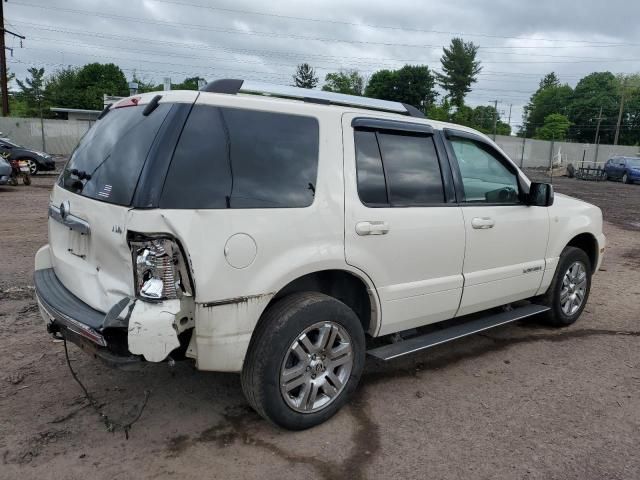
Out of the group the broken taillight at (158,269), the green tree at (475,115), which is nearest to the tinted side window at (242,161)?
the broken taillight at (158,269)

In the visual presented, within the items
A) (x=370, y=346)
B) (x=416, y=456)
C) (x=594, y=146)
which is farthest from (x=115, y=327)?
(x=594, y=146)

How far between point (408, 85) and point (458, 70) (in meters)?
11.1

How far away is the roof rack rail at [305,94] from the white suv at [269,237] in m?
0.01

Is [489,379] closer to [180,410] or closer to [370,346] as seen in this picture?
[370,346]

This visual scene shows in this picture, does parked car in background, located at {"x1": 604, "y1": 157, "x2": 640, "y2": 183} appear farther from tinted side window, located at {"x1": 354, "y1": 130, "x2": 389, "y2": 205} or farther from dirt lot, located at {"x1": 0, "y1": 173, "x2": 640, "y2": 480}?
tinted side window, located at {"x1": 354, "y1": 130, "x2": 389, "y2": 205}

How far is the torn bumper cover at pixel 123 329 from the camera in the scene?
2580 mm

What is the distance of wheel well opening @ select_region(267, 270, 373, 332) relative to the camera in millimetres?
3309

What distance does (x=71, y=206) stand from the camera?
3240 mm

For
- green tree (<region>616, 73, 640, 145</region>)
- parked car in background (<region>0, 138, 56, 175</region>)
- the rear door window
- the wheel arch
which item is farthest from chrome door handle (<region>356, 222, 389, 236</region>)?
green tree (<region>616, 73, 640, 145</region>)

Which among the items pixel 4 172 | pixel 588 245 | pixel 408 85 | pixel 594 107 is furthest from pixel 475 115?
pixel 588 245

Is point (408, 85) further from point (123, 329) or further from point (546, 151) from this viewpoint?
point (123, 329)

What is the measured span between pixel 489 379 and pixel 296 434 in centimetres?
165

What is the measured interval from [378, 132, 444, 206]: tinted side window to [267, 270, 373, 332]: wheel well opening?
588mm

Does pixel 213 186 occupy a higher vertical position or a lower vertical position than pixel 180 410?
higher
